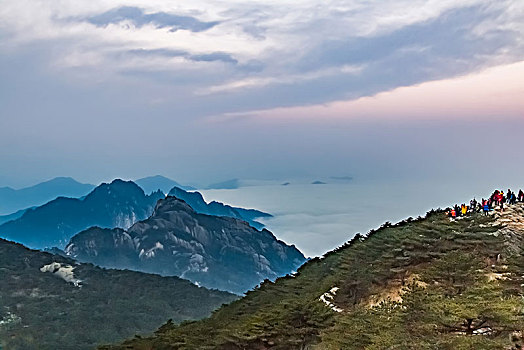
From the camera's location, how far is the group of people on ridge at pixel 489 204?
38.1 metres

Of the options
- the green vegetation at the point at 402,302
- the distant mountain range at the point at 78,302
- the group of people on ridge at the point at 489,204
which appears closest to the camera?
the green vegetation at the point at 402,302

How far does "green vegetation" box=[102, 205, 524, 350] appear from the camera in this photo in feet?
72.8

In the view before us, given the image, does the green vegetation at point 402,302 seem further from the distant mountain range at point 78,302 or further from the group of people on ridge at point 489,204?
the distant mountain range at point 78,302

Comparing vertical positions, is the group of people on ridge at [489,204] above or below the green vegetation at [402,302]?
above

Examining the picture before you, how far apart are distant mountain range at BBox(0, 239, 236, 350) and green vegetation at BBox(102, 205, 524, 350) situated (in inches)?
3219

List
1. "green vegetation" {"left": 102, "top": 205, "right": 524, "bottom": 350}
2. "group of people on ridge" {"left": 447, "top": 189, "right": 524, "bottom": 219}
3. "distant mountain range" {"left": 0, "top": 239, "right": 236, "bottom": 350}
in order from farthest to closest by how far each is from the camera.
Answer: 1. "distant mountain range" {"left": 0, "top": 239, "right": 236, "bottom": 350}
2. "group of people on ridge" {"left": 447, "top": 189, "right": 524, "bottom": 219}
3. "green vegetation" {"left": 102, "top": 205, "right": 524, "bottom": 350}

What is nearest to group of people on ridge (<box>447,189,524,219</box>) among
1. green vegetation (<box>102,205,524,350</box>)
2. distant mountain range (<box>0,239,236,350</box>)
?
green vegetation (<box>102,205,524,350</box>)

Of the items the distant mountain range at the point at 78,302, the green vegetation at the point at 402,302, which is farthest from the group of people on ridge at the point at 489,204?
the distant mountain range at the point at 78,302

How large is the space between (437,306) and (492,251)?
337 inches

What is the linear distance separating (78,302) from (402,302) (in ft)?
440

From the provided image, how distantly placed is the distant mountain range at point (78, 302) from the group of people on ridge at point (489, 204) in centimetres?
8745

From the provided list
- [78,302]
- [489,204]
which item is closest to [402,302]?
[489,204]

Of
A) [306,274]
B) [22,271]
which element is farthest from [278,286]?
[22,271]

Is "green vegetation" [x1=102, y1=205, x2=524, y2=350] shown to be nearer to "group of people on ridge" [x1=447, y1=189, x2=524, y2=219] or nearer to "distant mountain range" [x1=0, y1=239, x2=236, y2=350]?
"group of people on ridge" [x1=447, y1=189, x2=524, y2=219]
